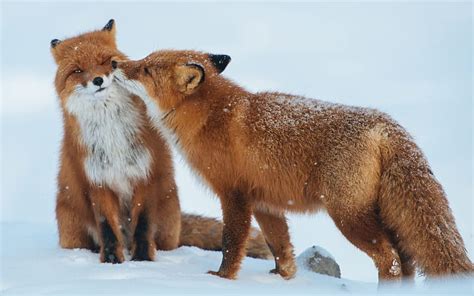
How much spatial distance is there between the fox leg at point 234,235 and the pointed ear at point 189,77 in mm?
1396

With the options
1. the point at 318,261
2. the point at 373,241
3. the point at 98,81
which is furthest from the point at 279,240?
the point at 98,81

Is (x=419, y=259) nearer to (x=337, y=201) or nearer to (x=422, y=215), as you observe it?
(x=422, y=215)

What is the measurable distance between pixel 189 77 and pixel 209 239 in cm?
292

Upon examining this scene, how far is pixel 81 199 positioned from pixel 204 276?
238cm

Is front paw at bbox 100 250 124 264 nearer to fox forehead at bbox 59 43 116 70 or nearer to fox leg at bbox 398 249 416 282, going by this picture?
fox forehead at bbox 59 43 116 70

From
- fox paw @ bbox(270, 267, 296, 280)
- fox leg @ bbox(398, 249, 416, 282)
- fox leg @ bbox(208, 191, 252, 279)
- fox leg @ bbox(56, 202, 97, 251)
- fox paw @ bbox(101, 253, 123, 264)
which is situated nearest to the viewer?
fox leg @ bbox(398, 249, 416, 282)

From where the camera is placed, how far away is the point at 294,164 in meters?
7.56

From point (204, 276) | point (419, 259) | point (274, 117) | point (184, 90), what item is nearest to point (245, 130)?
point (274, 117)

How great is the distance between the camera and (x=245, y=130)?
783 cm

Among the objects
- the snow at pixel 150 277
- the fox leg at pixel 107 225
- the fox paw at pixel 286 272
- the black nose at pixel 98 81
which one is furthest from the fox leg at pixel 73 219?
the fox paw at pixel 286 272

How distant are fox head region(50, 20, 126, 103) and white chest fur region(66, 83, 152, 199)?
14 centimetres

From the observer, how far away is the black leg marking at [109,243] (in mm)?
8648

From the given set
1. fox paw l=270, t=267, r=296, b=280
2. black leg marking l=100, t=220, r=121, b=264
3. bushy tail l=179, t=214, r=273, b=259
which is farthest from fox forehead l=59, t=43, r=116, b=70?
fox paw l=270, t=267, r=296, b=280

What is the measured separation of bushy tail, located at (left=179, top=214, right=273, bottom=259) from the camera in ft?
33.6
